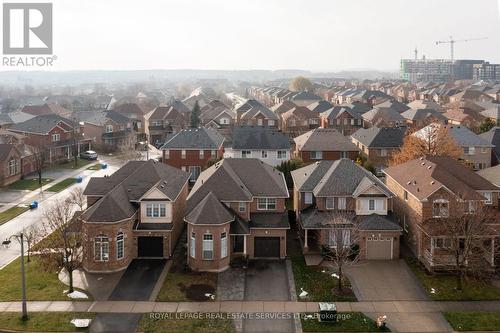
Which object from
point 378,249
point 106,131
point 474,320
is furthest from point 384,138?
point 106,131

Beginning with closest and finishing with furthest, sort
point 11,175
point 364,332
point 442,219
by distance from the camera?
point 364,332 < point 442,219 < point 11,175

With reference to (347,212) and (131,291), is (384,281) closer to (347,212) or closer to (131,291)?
(347,212)

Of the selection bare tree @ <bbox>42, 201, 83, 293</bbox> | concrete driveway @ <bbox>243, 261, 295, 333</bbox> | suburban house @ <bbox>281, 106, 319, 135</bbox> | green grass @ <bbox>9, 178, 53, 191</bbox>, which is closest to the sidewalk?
concrete driveway @ <bbox>243, 261, 295, 333</bbox>

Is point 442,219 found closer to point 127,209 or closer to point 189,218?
point 189,218

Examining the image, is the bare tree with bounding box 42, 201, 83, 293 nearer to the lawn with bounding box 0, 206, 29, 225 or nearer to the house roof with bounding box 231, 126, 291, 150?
the lawn with bounding box 0, 206, 29, 225

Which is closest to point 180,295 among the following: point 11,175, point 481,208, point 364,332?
point 364,332
